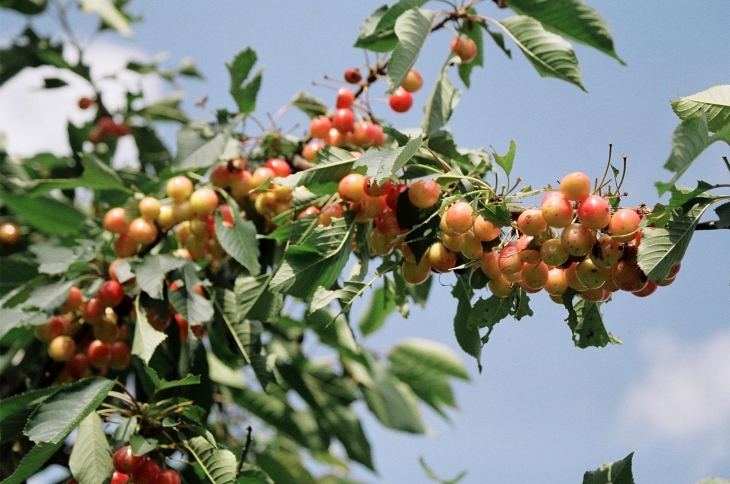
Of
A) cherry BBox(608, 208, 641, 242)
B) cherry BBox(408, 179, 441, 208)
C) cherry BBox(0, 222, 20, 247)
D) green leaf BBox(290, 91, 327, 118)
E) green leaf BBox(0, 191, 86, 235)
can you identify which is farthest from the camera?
Answer: cherry BBox(0, 222, 20, 247)

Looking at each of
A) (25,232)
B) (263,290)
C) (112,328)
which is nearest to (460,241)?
(263,290)

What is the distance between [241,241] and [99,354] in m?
0.50

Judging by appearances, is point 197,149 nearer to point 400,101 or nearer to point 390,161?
point 400,101

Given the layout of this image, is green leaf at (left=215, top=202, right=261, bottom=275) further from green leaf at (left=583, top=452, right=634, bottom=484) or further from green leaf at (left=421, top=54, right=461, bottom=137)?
green leaf at (left=583, top=452, right=634, bottom=484)

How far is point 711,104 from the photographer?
1.21 metres

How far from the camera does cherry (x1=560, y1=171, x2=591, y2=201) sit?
1.24 m

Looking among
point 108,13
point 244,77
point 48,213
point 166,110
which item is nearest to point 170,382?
point 244,77

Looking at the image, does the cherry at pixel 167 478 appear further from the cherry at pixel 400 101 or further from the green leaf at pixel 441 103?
the cherry at pixel 400 101

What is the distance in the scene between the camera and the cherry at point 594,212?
119 cm

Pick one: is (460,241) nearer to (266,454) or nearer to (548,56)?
(548,56)

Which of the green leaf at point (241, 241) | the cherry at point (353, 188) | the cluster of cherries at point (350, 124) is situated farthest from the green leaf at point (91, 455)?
the cluster of cherries at point (350, 124)

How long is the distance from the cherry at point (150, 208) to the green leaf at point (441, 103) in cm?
74

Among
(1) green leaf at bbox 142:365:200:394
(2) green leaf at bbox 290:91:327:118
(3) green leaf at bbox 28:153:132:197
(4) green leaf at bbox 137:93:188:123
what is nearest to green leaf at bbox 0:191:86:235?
(3) green leaf at bbox 28:153:132:197

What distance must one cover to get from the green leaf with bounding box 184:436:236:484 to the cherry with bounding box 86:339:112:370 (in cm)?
49
